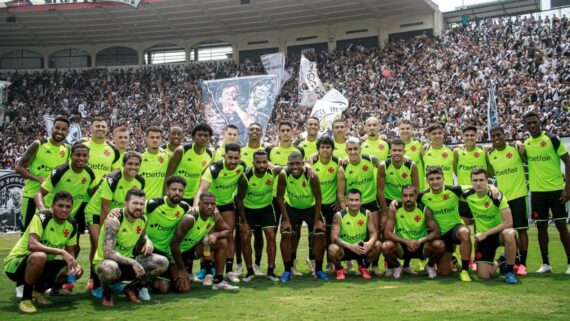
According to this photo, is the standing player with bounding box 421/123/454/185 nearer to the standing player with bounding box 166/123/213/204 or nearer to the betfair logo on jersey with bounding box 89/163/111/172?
the standing player with bounding box 166/123/213/204

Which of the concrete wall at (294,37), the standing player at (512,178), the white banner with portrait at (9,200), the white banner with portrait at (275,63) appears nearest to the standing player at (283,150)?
the standing player at (512,178)

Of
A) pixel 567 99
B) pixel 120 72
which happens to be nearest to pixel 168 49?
pixel 120 72

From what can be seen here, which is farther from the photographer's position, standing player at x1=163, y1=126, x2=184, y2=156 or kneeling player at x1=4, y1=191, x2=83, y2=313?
standing player at x1=163, y1=126, x2=184, y2=156

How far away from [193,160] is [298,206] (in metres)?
1.78

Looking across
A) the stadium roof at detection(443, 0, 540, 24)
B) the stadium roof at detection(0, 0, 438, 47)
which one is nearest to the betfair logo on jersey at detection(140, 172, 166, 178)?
the stadium roof at detection(0, 0, 438, 47)

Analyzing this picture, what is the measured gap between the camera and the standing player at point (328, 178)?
8508 millimetres

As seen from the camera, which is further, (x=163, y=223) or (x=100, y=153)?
(x=100, y=153)

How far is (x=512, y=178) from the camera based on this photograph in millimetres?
8492

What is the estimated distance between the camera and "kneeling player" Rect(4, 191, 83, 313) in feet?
20.9

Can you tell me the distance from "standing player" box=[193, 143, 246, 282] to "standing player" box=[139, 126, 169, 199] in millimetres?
900

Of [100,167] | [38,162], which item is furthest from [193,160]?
[38,162]

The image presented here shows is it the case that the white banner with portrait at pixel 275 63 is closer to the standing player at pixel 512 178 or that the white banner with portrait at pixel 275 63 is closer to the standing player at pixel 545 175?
the standing player at pixel 512 178

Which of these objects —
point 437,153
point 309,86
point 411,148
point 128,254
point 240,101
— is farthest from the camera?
point 309,86

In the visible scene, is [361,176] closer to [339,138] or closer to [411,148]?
[339,138]
